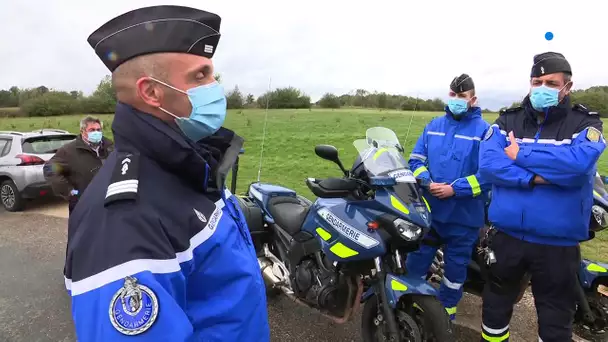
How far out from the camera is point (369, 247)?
8.97ft

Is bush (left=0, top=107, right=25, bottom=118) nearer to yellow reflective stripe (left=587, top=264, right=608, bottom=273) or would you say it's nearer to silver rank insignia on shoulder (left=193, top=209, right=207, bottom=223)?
silver rank insignia on shoulder (left=193, top=209, right=207, bottom=223)

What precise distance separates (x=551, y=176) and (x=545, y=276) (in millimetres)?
638

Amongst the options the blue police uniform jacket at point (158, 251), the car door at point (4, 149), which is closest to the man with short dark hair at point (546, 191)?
the blue police uniform jacket at point (158, 251)

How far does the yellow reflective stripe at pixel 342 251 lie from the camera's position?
2824 millimetres

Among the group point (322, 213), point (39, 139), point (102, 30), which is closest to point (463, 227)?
point (322, 213)

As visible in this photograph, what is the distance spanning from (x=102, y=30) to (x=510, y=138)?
254 centimetres

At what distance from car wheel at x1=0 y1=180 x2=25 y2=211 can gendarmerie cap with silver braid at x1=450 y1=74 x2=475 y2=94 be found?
7.90m

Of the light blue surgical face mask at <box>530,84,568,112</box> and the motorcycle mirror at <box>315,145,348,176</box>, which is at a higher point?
the light blue surgical face mask at <box>530,84,568,112</box>

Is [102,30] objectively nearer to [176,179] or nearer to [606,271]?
Result: [176,179]

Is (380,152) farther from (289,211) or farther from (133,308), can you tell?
(133,308)

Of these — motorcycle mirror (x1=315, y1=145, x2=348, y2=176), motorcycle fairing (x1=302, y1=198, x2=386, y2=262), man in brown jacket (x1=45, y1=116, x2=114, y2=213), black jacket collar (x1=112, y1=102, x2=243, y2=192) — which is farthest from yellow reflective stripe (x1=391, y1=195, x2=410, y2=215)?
man in brown jacket (x1=45, y1=116, x2=114, y2=213)

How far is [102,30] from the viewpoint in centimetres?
122

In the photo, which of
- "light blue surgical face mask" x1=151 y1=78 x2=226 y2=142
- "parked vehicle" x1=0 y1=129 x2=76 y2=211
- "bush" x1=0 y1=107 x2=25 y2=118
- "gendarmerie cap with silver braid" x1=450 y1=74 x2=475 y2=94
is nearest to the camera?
"light blue surgical face mask" x1=151 y1=78 x2=226 y2=142

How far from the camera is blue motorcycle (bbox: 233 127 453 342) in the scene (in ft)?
8.67
